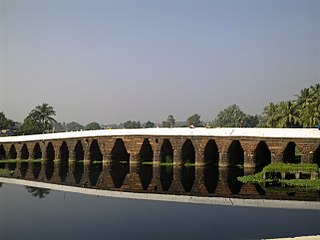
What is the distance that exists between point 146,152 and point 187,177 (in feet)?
30.8

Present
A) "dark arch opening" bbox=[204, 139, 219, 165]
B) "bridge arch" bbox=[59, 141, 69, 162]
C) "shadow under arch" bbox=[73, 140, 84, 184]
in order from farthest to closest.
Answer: "bridge arch" bbox=[59, 141, 69, 162]
"shadow under arch" bbox=[73, 140, 84, 184]
"dark arch opening" bbox=[204, 139, 219, 165]

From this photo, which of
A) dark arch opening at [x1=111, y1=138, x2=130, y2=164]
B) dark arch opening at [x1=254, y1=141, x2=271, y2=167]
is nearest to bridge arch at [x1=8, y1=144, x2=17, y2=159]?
dark arch opening at [x1=111, y1=138, x2=130, y2=164]

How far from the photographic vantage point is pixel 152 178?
1222 inches

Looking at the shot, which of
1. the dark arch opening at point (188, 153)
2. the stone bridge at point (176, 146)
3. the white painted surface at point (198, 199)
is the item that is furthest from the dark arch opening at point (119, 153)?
the white painted surface at point (198, 199)

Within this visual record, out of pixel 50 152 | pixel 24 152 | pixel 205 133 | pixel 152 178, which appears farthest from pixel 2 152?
pixel 205 133

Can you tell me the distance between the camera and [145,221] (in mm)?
19500

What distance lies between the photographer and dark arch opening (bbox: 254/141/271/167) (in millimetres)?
34472

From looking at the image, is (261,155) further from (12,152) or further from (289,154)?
(12,152)

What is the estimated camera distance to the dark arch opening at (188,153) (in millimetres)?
37194

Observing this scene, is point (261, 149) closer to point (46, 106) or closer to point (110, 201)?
point (110, 201)

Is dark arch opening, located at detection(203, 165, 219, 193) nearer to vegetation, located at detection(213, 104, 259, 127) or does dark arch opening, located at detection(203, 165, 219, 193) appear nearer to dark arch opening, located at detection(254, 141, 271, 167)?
dark arch opening, located at detection(254, 141, 271, 167)

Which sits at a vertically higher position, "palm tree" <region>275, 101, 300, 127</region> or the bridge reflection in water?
"palm tree" <region>275, 101, 300, 127</region>

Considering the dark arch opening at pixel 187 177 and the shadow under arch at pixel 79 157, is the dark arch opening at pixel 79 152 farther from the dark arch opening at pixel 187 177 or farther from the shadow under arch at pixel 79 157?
the dark arch opening at pixel 187 177

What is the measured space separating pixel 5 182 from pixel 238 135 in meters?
17.3
